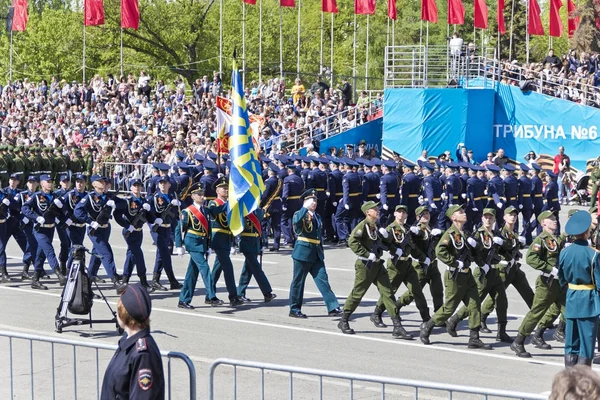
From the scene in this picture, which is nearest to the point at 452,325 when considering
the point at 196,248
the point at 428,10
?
the point at 196,248

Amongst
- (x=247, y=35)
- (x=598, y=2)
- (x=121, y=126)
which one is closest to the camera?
(x=121, y=126)

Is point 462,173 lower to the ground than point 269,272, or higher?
higher

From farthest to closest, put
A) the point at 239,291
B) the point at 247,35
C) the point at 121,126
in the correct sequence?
the point at 247,35 < the point at 121,126 < the point at 239,291

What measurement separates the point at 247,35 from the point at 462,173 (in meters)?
37.4

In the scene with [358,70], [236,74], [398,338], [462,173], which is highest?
[358,70]

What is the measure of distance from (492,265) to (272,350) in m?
2.86

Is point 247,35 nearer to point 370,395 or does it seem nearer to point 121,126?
point 121,126

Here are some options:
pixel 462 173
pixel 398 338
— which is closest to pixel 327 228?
pixel 462 173

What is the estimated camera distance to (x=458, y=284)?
40.4ft

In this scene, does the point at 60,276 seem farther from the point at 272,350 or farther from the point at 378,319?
the point at 272,350

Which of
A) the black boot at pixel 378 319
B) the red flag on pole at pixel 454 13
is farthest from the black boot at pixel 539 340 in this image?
the red flag on pole at pixel 454 13

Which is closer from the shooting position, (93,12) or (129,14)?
(129,14)

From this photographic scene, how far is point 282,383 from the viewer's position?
1030cm

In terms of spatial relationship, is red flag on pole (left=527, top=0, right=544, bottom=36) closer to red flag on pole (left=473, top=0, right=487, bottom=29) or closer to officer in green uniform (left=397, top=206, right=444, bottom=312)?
red flag on pole (left=473, top=0, right=487, bottom=29)
